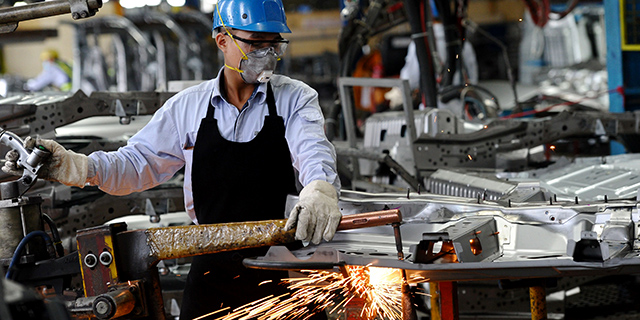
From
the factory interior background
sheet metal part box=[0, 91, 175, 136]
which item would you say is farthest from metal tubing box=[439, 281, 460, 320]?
sheet metal part box=[0, 91, 175, 136]

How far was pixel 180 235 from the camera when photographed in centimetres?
235

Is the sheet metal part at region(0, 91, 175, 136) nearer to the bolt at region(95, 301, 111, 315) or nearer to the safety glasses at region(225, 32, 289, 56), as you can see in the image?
the safety glasses at region(225, 32, 289, 56)

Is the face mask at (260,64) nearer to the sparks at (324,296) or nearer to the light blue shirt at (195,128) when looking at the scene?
the light blue shirt at (195,128)

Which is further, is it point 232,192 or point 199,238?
point 232,192

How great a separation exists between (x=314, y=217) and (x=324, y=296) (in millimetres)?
622

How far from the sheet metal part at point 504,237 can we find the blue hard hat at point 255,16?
0.82 m

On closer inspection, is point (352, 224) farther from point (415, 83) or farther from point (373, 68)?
point (373, 68)

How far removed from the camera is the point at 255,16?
2855mm

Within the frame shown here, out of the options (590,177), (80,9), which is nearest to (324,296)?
(80,9)

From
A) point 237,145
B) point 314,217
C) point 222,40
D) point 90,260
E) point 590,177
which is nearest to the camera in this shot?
point 90,260

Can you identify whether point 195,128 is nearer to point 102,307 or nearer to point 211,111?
point 211,111

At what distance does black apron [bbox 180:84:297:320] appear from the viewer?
9.36 ft

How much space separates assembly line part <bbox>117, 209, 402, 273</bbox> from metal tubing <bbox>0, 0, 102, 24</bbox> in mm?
808

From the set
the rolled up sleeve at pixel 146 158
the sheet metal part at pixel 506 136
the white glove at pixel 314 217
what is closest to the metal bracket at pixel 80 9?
the rolled up sleeve at pixel 146 158
